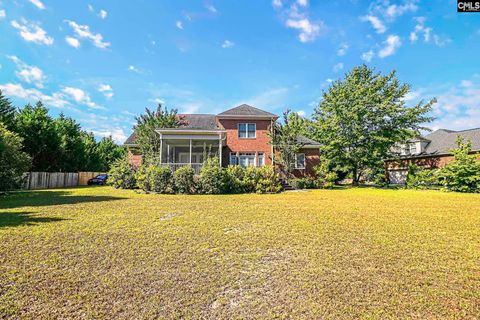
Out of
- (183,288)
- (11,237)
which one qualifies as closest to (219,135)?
(11,237)

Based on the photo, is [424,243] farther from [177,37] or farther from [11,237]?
[177,37]

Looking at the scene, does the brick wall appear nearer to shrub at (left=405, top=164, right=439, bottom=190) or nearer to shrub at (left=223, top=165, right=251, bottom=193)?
shrub at (left=223, top=165, right=251, bottom=193)

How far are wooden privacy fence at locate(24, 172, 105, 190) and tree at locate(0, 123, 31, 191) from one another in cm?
520

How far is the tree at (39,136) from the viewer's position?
83.3 feet

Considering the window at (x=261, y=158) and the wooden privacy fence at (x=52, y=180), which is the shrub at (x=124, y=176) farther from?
the window at (x=261, y=158)

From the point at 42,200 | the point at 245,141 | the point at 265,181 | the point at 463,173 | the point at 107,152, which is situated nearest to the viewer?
the point at 42,200

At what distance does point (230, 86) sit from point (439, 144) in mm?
27007

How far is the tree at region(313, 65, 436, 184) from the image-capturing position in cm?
2577

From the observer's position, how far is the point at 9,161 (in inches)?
597

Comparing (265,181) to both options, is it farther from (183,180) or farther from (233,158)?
(183,180)

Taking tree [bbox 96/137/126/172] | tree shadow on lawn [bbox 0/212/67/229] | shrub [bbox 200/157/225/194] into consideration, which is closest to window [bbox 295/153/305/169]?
shrub [bbox 200/157/225/194]

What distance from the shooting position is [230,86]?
2256 centimetres

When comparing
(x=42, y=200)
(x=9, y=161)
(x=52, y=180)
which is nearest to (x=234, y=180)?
(x=42, y=200)

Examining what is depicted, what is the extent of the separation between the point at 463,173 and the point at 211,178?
2042cm
